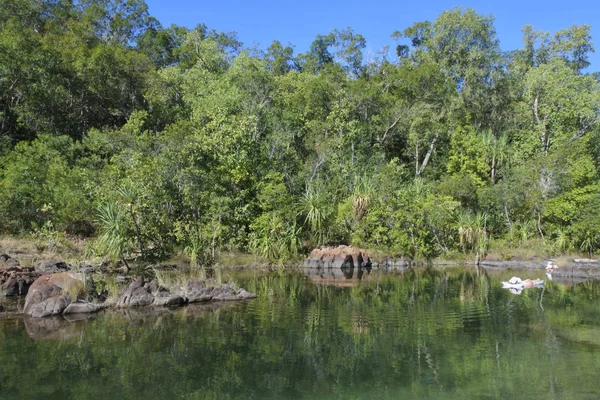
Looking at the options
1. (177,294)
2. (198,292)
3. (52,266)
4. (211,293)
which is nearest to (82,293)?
(177,294)

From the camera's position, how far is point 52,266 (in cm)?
1748

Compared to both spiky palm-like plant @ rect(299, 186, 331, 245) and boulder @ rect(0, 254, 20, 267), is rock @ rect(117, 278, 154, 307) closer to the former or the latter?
boulder @ rect(0, 254, 20, 267)

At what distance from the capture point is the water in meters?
7.46

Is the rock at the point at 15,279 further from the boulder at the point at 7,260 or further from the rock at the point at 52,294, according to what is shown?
the rock at the point at 52,294

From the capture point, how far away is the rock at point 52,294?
12.4 meters

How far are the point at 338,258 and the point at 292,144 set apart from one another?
11.1 m

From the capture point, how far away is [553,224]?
90.2ft

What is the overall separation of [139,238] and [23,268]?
4.17 m

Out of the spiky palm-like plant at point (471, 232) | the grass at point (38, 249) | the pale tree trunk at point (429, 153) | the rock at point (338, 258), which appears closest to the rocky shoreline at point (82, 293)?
the grass at point (38, 249)

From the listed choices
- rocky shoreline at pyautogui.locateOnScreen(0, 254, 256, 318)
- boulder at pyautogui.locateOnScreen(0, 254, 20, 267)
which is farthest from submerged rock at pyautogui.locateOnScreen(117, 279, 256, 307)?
boulder at pyautogui.locateOnScreen(0, 254, 20, 267)

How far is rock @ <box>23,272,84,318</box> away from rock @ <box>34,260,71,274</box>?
13.4 ft

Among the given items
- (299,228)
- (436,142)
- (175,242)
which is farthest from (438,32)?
(175,242)

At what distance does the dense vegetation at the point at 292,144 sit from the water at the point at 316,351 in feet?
27.4

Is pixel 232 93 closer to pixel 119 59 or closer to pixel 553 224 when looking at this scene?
pixel 119 59
